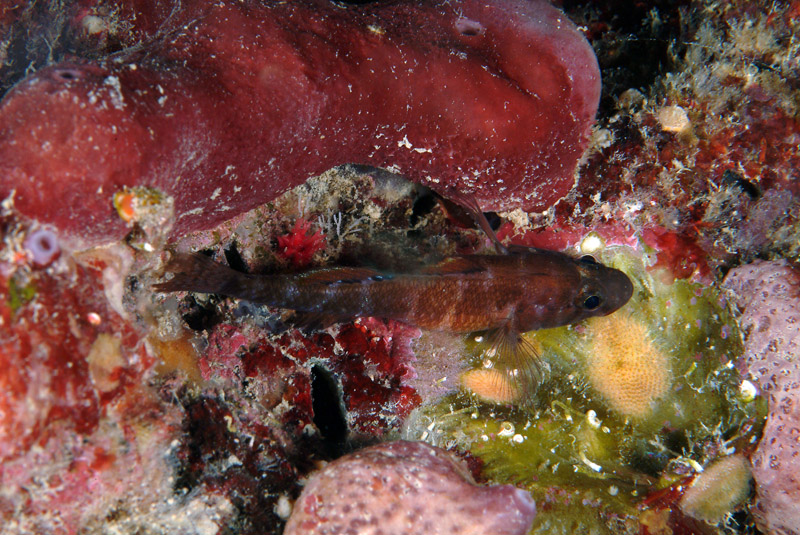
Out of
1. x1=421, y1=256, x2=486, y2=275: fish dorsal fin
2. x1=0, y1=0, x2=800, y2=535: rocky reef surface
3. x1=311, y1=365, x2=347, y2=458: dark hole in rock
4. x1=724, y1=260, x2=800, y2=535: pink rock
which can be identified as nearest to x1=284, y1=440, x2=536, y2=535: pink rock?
x1=0, y1=0, x2=800, y2=535: rocky reef surface

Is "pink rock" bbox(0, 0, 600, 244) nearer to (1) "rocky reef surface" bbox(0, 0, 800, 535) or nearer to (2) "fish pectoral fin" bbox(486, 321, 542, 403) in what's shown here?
(1) "rocky reef surface" bbox(0, 0, 800, 535)

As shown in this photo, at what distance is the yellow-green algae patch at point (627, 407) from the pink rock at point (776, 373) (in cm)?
14

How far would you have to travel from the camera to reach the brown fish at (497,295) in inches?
134

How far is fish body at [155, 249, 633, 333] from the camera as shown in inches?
134

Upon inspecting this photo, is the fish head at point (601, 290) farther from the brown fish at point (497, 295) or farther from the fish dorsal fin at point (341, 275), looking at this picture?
the fish dorsal fin at point (341, 275)

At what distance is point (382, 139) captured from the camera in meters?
3.01

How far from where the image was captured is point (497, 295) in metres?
3.65

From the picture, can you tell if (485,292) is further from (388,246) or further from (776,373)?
(776,373)

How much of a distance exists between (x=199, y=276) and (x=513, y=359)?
8.38ft

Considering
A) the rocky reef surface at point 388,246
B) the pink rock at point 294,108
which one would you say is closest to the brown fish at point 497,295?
the rocky reef surface at point 388,246

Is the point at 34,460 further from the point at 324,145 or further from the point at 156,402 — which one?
the point at 324,145

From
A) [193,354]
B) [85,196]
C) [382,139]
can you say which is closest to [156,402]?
[193,354]

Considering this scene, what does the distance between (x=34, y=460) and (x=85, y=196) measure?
1.23 m

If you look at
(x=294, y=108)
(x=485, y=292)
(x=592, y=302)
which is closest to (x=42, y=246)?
(x=294, y=108)
